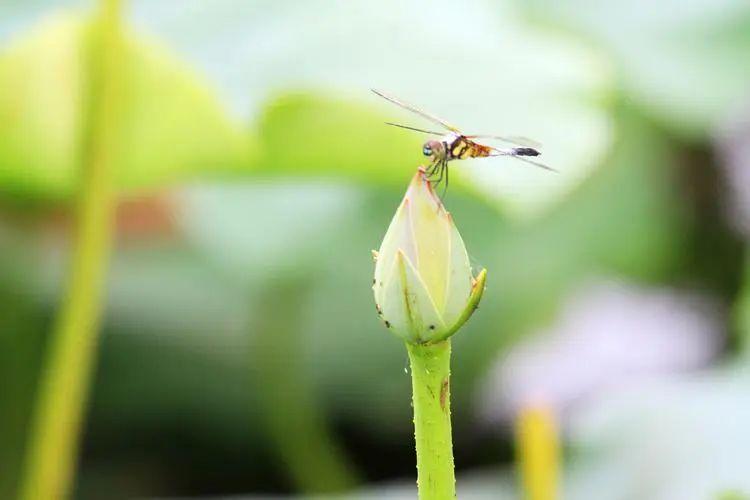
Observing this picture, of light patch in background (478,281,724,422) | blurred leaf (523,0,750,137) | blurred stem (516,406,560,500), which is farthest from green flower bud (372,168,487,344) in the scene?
blurred leaf (523,0,750,137)

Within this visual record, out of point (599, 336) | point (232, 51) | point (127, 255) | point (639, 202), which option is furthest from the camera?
point (639, 202)

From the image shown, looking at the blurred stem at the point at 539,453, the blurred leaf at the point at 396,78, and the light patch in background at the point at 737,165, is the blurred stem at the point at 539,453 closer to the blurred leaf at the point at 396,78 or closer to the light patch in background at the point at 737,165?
the blurred leaf at the point at 396,78

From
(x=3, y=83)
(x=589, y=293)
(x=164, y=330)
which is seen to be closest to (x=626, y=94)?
(x=589, y=293)

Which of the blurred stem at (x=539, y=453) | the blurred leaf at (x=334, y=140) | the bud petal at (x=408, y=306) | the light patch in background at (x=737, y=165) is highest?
the light patch in background at (x=737, y=165)

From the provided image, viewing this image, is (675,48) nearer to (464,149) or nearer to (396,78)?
(396,78)

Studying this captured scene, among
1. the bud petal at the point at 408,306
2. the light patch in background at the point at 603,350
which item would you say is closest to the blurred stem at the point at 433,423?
the bud petal at the point at 408,306

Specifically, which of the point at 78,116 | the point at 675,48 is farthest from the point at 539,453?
the point at 675,48

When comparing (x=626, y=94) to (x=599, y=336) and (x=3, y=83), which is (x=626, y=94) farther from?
(x=3, y=83)

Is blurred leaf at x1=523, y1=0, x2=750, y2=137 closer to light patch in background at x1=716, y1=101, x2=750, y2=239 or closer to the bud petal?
light patch in background at x1=716, y1=101, x2=750, y2=239
